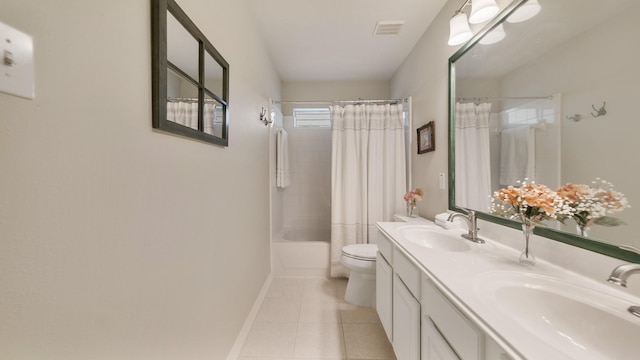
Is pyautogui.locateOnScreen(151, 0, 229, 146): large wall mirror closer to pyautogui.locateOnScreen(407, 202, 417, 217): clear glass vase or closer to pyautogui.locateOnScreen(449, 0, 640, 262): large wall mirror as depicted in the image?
pyautogui.locateOnScreen(449, 0, 640, 262): large wall mirror

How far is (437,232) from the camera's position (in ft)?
4.90

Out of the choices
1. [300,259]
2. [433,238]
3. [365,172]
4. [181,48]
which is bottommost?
[300,259]

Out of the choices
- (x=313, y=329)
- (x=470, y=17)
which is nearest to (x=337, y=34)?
(x=470, y=17)

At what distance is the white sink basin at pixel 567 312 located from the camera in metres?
0.61

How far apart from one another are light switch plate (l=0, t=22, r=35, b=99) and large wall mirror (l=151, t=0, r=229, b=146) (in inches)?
12.9

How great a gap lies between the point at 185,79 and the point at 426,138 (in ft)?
6.20

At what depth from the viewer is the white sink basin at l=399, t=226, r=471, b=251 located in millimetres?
1350

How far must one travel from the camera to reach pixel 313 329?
1.76 metres

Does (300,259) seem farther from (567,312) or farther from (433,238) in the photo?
(567,312)

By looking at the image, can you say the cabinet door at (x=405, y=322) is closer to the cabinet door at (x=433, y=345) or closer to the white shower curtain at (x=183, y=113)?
the cabinet door at (x=433, y=345)

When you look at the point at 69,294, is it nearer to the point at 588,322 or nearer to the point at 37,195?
the point at 37,195

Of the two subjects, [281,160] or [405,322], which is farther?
[281,160]

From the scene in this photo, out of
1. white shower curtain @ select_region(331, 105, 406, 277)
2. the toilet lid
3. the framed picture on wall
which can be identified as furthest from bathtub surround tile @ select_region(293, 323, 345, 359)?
the framed picture on wall

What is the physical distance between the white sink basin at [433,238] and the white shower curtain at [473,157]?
0.86 ft
